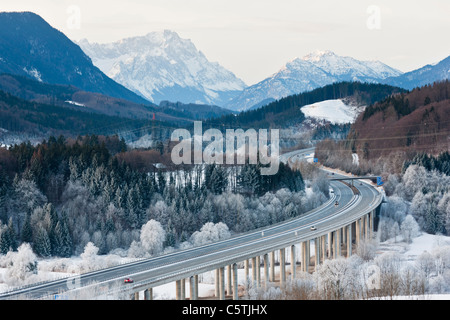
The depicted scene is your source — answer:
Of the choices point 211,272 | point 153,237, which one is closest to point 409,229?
point 211,272

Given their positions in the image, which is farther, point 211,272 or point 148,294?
point 211,272

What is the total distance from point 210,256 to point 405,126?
103486 mm

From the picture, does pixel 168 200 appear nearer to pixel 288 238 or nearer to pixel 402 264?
pixel 288 238

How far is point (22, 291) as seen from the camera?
4534 centimetres

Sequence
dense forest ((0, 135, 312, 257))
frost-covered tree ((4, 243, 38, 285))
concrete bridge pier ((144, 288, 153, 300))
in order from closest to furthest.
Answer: concrete bridge pier ((144, 288, 153, 300)), frost-covered tree ((4, 243, 38, 285)), dense forest ((0, 135, 312, 257))

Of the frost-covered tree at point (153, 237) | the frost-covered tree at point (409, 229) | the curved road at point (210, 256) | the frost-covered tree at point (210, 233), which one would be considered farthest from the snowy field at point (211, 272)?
the frost-covered tree at point (210, 233)

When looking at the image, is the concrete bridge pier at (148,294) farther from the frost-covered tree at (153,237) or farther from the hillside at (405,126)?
the hillside at (405,126)

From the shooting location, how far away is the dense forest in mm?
77750

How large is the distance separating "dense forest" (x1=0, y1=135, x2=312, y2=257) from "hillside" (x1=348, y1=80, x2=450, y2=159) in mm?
46708

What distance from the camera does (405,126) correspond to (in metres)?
149

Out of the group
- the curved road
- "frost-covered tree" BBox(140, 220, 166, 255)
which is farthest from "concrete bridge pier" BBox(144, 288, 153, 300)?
"frost-covered tree" BBox(140, 220, 166, 255)

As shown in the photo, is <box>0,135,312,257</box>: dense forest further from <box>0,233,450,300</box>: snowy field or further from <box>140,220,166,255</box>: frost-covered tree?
<box>0,233,450,300</box>: snowy field

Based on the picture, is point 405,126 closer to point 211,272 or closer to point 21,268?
point 211,272

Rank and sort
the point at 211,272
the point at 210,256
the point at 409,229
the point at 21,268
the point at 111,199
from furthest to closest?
the point at 409,229, the point at 111,199, the point at 211,272, the point at 21,268, the point at 210,256
